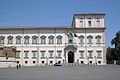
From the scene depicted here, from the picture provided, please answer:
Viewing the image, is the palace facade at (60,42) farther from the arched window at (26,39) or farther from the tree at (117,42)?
the tree at (117,42)

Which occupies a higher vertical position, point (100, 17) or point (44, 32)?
point (100, 17)

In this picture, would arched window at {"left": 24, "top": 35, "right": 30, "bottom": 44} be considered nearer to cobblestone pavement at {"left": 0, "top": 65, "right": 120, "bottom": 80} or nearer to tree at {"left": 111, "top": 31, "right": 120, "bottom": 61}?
tree at {"left": 111, "top": 31, "right": 120, "bottom": 61}

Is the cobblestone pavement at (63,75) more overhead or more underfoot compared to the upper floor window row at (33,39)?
more underfoot

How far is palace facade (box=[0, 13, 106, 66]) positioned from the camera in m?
68.2

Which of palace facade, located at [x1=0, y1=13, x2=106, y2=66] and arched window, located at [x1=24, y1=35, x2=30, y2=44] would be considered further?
arched window, located at [x1=24, y1=35, x2=30, y2=44]

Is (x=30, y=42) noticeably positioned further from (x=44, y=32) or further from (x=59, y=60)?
(x=59, y=60)

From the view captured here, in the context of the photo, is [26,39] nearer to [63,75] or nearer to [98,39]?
[98,39]

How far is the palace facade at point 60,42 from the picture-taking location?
224 ft

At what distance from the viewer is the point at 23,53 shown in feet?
227

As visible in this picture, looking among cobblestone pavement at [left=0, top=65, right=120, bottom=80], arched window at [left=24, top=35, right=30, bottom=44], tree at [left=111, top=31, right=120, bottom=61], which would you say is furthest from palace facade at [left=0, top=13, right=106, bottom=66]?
cobblestone pavement at [left=0, top=65, right=120, bottom=80]

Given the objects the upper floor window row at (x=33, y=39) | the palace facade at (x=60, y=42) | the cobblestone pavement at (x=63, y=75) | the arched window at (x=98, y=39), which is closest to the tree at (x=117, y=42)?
the palace facade at (x=60, y=42)

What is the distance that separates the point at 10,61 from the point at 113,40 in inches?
1587

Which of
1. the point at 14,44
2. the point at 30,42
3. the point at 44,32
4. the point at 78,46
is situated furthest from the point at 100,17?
the point at 14,44

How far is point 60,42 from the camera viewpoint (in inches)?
2721
